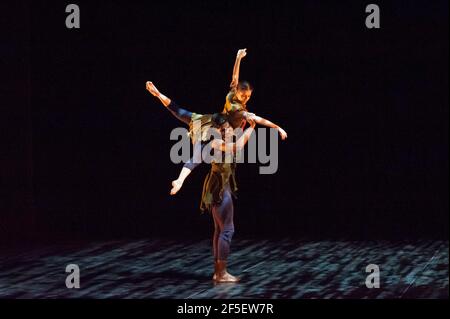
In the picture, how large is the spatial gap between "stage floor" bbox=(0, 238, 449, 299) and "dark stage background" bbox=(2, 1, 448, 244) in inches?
31.7

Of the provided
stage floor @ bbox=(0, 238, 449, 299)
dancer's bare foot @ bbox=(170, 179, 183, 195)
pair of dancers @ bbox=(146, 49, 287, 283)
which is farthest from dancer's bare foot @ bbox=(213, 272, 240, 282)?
dancer's bare foot @ bbox=(170, 179, 183, 195)

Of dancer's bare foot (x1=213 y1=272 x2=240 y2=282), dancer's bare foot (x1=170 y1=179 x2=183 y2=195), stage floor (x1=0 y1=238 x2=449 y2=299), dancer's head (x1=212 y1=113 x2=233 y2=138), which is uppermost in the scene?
Answer: dancer's head (x1=212 y1=113 x2=233 y2=138)

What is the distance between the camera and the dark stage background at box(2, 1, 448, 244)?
30.8 feet

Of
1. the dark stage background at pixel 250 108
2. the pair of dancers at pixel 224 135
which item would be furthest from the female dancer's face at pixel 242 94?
the dark stage background at pixel 250 108

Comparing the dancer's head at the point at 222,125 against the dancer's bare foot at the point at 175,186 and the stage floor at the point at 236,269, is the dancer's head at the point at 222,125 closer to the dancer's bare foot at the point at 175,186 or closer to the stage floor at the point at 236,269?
the dancer's bare foot at the point at 175,186

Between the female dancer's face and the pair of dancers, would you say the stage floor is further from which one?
the female dancer's face

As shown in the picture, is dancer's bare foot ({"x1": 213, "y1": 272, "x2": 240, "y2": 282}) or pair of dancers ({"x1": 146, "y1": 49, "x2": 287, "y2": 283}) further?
dancer's bare foot ({"x1": 213, "y1": 272, "x2": 240, "y2": 282})

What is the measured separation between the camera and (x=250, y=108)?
31.9 ft

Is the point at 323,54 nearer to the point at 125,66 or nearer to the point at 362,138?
the point at 362,138

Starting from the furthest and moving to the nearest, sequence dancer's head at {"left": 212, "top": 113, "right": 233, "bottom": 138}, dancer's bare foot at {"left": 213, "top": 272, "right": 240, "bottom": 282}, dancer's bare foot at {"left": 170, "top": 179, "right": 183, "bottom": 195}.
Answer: dancer's bare foot at {"left": 213, "top": 272, "right": 240, "bottom": 282} < dancer's head at {"left": 212, "top": 113, "right": 233, "bottom": 138} < dancer's bare foot at {"left": 170, "top": 179, "right": 183, "bottom": 195}

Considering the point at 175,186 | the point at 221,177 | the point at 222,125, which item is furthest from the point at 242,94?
the point at 175,186
